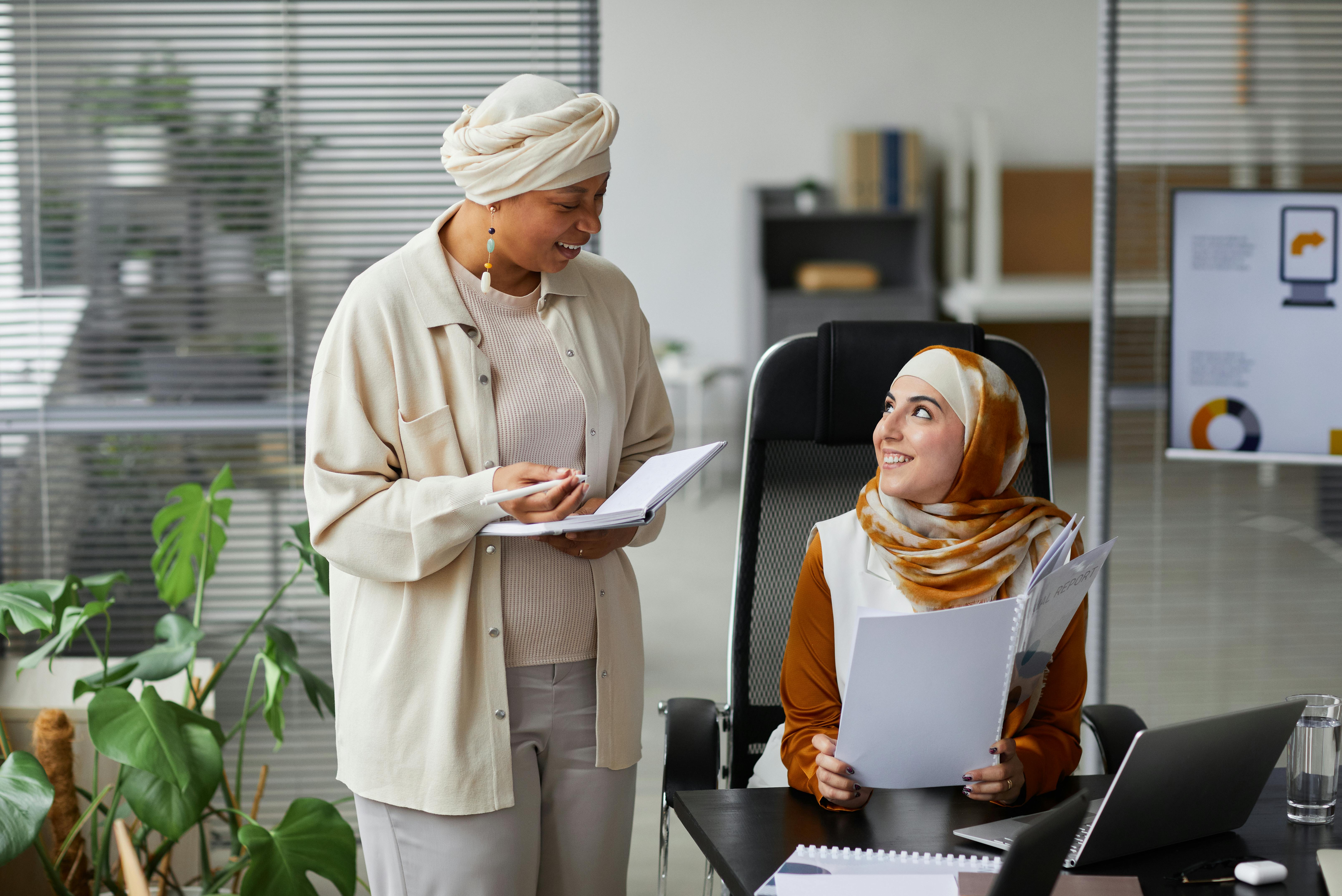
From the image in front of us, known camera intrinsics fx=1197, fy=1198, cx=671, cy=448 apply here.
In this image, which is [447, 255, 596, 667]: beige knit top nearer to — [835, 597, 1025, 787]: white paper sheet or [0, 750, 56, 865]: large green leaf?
[835, 597, 1025, 787]: white paper sheet

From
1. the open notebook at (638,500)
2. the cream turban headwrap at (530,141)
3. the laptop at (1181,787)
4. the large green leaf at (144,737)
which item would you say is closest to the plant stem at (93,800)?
the large green leaf at (144,737)

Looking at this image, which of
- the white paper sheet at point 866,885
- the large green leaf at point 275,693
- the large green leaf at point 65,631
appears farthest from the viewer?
the large green leaf at point 275,693

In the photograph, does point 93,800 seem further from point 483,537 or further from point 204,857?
point 483,537

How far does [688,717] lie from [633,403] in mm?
456

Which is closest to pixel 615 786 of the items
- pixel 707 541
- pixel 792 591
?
pixel 792 591

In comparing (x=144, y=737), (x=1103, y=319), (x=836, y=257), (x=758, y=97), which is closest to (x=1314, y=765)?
(x=144, y=737)

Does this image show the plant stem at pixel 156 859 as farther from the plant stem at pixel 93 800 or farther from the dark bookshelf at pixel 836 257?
the dark bookshelf at pixel 836 257

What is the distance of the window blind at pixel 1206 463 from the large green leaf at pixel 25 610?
240cm

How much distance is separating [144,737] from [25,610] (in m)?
0.34

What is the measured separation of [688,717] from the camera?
5.57 feet

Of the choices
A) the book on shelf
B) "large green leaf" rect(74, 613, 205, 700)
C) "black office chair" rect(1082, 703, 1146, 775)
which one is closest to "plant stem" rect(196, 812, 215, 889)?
"large green leaf" rect(74, 613, 205, 700)

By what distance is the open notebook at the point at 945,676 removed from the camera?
3.95ft

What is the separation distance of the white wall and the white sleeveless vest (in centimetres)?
587

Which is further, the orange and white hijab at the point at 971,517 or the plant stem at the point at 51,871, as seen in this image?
the plant stem at the point at 51,871
